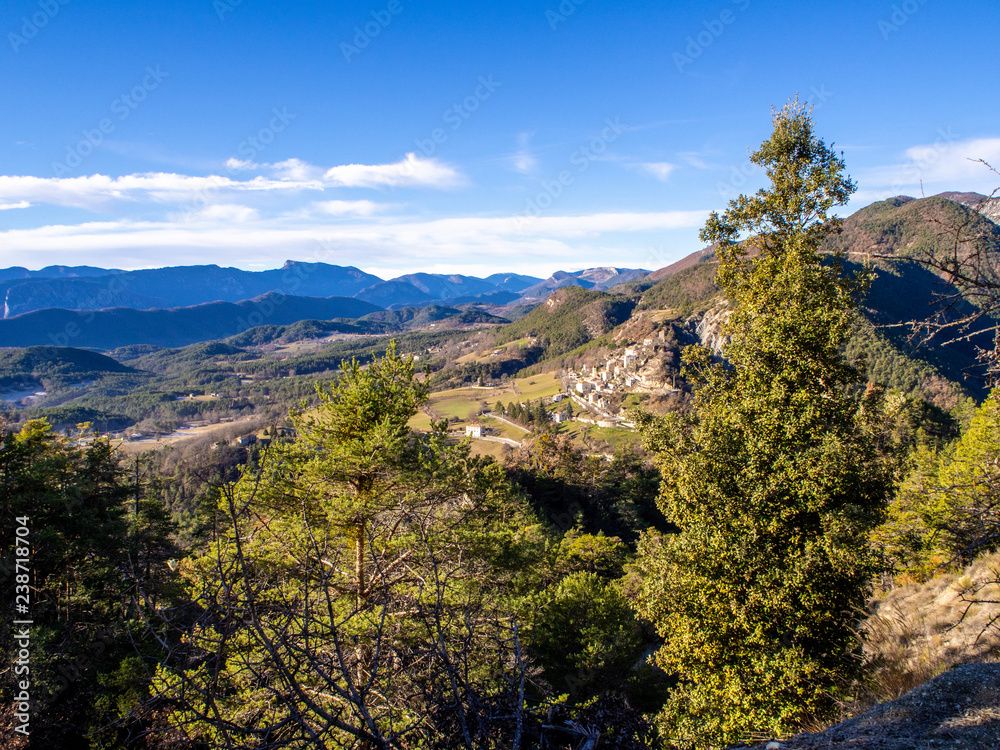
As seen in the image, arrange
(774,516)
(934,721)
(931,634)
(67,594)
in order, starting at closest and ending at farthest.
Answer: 1. (934,721)
2. (931,634)
3. (774,516)
4. (67,594)

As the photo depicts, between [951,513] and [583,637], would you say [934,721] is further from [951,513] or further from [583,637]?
[583,637]

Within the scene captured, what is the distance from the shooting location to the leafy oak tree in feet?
24.6

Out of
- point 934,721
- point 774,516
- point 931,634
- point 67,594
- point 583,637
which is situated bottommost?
point 583,637

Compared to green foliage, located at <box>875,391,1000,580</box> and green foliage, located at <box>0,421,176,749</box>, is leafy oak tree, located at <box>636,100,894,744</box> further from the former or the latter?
green foliage, located at <box>0,421,176,749</box>

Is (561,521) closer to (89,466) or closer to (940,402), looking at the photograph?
(89,466)

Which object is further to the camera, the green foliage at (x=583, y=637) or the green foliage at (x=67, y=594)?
the green foliage at (x=583, y=637)

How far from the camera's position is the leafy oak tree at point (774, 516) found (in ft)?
24.6

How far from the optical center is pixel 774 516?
25.5 ft

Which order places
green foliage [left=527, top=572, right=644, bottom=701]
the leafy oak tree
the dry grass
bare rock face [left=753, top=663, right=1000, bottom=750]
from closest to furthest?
bare rock face [left=753, top=663, right=1000, bottom=750] < the dry grass < the leafy oak tree < green foliage [left=527, top=572, right=644, bottom=701]

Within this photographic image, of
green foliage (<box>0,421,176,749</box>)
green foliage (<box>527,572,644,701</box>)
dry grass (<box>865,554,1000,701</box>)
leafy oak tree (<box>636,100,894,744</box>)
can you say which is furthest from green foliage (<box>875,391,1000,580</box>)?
green foliage (<box>0,421,176,749</box>)

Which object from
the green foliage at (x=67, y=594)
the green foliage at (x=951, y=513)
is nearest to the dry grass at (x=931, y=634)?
the green foliage at (x=951, y=513)

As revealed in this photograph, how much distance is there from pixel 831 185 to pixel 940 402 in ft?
346

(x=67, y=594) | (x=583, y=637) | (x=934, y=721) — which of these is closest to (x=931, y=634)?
(x=934, y=721)

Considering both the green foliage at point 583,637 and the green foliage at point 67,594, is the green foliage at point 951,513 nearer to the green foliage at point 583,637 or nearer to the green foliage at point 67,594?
the green foliage at point 583,637
